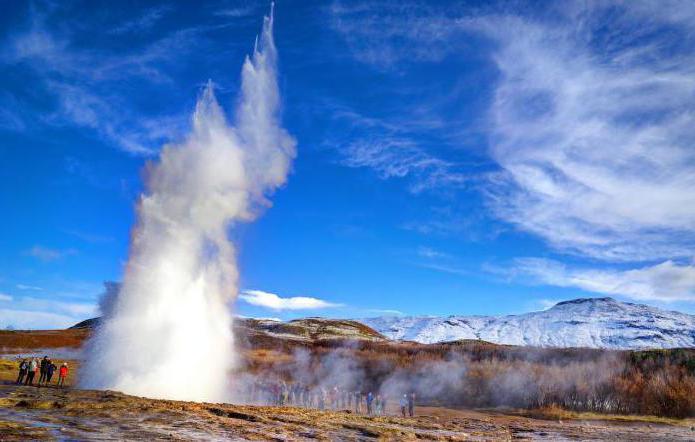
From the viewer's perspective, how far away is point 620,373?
110ft

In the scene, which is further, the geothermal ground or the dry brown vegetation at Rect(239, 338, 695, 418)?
the dry brown vegetation at Rect(239, 338, 695, 418)

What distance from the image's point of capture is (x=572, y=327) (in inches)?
4889

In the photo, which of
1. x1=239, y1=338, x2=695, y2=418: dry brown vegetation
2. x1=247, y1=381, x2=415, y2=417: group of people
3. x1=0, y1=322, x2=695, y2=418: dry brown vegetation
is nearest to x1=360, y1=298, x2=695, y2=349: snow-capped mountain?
x1=0, y1=322, x2=695, y2=418: dry brown vegetation

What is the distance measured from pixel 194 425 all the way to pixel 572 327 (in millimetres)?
126387

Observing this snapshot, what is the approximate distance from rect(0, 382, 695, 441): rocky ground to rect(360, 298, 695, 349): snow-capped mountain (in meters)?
91.2

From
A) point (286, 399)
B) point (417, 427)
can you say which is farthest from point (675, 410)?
point (286, 399)

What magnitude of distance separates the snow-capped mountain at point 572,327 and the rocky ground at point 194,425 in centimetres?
9121

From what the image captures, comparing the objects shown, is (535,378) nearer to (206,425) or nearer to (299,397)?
(299,397)

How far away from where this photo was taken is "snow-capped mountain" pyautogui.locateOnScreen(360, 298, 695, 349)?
368 ft

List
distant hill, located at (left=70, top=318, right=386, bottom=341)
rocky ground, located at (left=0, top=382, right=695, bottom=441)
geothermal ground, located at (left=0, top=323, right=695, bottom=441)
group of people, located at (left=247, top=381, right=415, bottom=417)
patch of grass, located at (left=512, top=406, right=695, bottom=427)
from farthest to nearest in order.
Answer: distant hill, located at (left=70, top=318, right=386, bottom=341) < group of people, located at (left=247, top=381, right=415, bottom=417) < patch of grass, located at (left=512, top=406, right=695, bottom=427) < geothermal ground, located at (left=0, top=323, right=695, bottom=441) < rocky ground, located at (left=0, top=382, right=695, bottom=441)

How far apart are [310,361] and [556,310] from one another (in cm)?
11299

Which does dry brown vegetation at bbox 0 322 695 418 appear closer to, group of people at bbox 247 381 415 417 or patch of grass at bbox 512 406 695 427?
patch of grass at bbox 512 406 695 427

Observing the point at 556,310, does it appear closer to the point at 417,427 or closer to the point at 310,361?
the point at 310,361

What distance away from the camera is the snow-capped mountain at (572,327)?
368 ft
